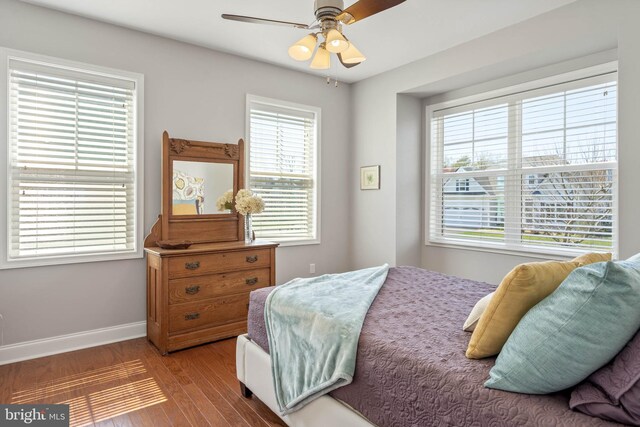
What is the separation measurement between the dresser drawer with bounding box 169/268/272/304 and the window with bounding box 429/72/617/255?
2.18 meters

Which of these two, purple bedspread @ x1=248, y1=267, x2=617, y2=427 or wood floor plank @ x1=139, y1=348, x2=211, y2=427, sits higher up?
purple bedspread @ x1=248, y1=267, x2=617, y2=427

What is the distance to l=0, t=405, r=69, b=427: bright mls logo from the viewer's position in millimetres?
1978

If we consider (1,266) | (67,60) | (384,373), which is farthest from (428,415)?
(67,60)

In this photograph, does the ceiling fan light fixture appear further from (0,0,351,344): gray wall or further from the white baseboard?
the white baseboard

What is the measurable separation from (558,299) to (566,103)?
2.95 m

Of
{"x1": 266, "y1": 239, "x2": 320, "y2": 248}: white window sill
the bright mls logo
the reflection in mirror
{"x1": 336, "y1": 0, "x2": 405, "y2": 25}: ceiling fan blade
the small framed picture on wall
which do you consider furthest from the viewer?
the small framed picture on wall

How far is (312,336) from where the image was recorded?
1838 mm

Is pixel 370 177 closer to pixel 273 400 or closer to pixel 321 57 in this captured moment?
pixel 321 57

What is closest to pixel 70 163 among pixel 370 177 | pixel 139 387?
pixel 139 387

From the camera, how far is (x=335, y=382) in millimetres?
1644

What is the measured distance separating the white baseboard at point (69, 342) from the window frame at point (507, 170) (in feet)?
10.8

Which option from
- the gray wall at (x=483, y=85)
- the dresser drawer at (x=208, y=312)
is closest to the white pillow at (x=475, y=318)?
the gray wall at (x=483, y=85)

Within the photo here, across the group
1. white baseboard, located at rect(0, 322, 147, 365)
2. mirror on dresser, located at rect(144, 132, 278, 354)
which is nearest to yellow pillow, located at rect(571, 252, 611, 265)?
mirror on dresser, located at rect(144, 132, 278, 354)

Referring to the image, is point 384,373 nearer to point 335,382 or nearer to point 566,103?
point 335,382
